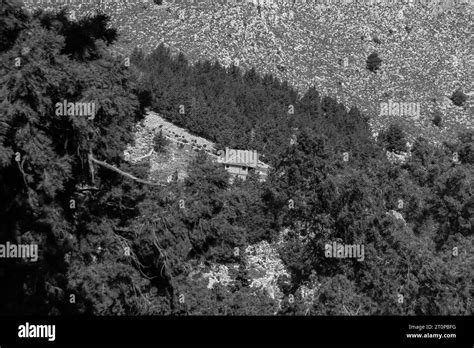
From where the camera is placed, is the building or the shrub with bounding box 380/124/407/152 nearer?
the building

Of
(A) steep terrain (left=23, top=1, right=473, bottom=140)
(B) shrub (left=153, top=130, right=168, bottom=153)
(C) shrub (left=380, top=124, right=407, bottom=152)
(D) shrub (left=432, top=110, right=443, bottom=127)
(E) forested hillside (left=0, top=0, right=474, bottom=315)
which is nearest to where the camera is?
(E) forested hillside (left=0, top=0, right=474, bottom=315)

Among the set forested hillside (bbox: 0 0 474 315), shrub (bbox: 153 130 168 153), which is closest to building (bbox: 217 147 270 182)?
shrub (bbox: 153 130 168 153)

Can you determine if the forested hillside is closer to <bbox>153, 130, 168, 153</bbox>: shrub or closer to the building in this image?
the building

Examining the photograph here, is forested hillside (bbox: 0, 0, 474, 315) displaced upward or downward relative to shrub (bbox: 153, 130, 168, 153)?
downward

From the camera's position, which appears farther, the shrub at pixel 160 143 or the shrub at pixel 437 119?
the shrub at pixel 437 119

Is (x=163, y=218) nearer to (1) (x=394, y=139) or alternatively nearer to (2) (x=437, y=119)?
(1) (x=394, y=139)

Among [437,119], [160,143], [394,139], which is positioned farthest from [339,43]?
[160,143]

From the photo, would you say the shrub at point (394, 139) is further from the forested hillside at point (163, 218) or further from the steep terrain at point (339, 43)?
the forested hillside at point (163, 218)

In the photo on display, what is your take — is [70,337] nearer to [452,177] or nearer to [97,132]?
[97,132]

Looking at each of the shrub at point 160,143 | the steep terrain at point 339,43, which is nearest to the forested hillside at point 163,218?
the shrub at point 160,143
